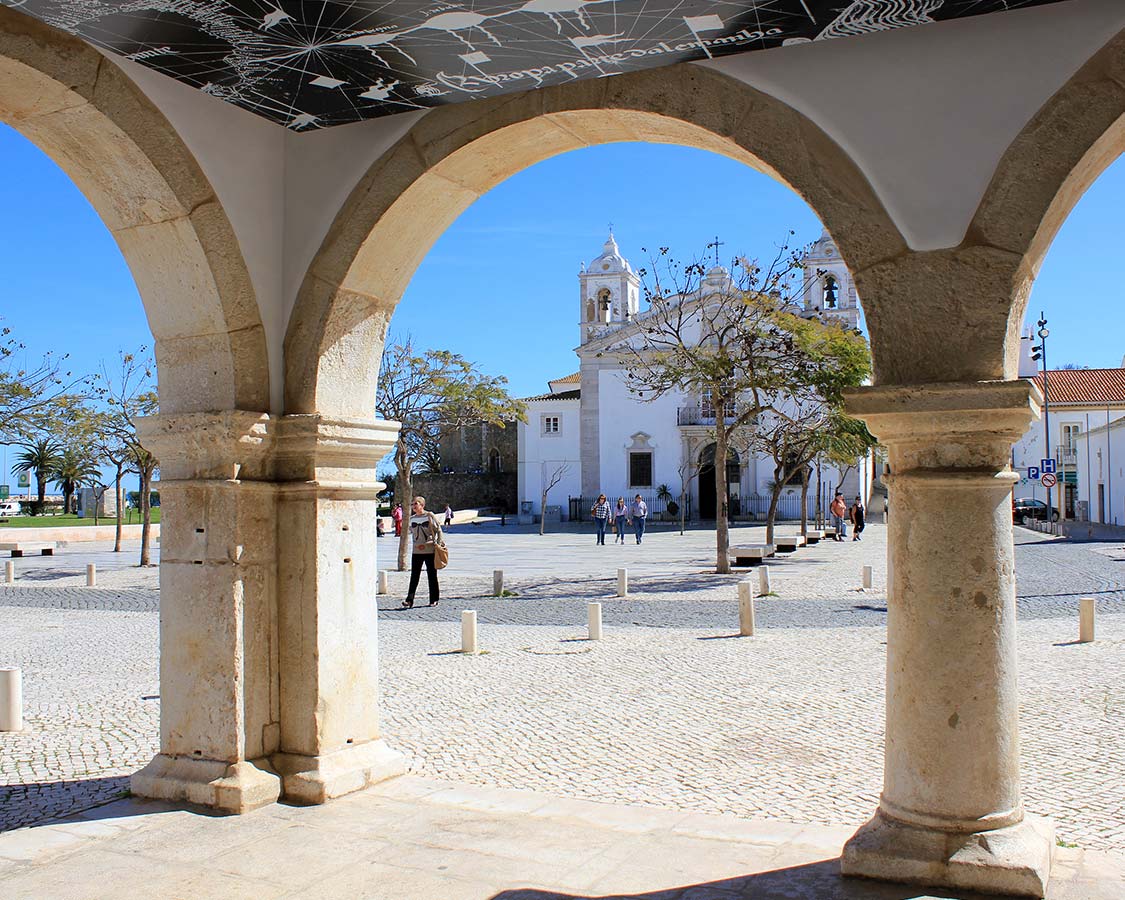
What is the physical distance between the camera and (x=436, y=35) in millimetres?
3711

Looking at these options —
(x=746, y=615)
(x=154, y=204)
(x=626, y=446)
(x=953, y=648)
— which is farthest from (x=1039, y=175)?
(x=626, y=446)

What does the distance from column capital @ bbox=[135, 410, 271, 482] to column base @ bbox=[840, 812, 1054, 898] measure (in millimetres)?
2981

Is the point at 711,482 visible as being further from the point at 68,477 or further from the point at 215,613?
the point at 215,613

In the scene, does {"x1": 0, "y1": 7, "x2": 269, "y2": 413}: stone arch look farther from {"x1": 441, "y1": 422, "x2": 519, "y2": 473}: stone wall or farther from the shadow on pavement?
{"x1": 441, "y1": 422, "x2": 519, "y2": 473}: stone wall

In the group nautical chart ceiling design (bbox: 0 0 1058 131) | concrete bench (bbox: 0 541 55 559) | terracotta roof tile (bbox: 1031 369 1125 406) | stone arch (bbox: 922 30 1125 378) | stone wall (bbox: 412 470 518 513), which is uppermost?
terracotta roof tile (bbox: 1031 369 1125 406)

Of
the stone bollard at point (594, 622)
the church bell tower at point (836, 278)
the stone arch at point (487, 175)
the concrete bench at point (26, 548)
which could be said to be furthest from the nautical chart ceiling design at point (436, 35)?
the church bell tower at point (836, 278)

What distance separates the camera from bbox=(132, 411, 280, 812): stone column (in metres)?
4.63

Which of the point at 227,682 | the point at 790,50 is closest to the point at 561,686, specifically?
the point at 227,682

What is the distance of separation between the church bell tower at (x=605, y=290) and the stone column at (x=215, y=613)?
1661 inches

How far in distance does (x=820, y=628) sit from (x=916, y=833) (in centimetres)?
757

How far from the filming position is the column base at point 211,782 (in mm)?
4516

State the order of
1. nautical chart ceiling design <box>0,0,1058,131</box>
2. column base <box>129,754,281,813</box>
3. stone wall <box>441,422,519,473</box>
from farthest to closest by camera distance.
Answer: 1. stone wall <box>441,422,519,473</box>
2. column base <box>129,754,281,813</box>
3. nautical chart ceiling design <box>0,0,1058,131</box>

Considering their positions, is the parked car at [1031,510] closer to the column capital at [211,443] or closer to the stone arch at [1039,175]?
the stone arch at [1039,175]

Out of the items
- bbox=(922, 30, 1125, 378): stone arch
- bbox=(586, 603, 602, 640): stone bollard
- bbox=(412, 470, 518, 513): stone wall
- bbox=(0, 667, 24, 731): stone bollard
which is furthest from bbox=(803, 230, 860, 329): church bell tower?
bbox=(922, 30, 1125, 378): stone arch
